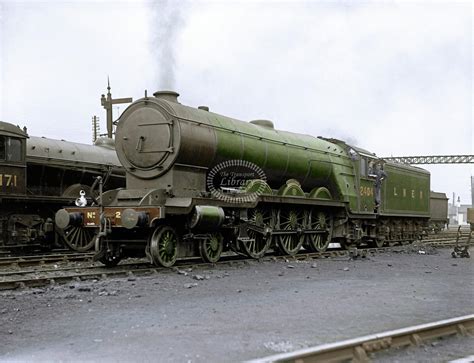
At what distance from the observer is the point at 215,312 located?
21.2 feet

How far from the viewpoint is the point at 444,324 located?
215 inches

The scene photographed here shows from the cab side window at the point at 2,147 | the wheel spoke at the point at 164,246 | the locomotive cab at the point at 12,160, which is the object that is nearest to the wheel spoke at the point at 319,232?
the wheel spoke at the point at 164,246

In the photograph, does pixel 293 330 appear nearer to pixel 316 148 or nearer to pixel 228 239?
pixel 228 239

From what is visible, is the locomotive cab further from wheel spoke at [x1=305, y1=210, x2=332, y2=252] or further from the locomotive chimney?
wheel spoke at [x1=305, y1=210, x2=332, y2=252]

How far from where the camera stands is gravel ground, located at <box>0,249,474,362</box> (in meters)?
4.86

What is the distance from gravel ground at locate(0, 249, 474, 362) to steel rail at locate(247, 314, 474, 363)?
32 cm

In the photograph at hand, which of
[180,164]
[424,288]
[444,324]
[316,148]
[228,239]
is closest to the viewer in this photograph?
[444,324]

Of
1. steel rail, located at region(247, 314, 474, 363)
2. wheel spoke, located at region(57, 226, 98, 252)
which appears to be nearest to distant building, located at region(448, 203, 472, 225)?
wheel spoke, located at region(57, 226, 98, 252)

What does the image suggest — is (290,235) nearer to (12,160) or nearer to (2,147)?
(12,160)

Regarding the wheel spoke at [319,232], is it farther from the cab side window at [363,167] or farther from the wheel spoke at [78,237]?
the wheel spoke at [78,237]

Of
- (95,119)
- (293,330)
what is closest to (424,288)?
(293,330)

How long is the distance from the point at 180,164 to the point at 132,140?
121cm

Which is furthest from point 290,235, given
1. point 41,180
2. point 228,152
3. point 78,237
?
point 41,180

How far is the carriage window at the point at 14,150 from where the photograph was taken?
13.7m
